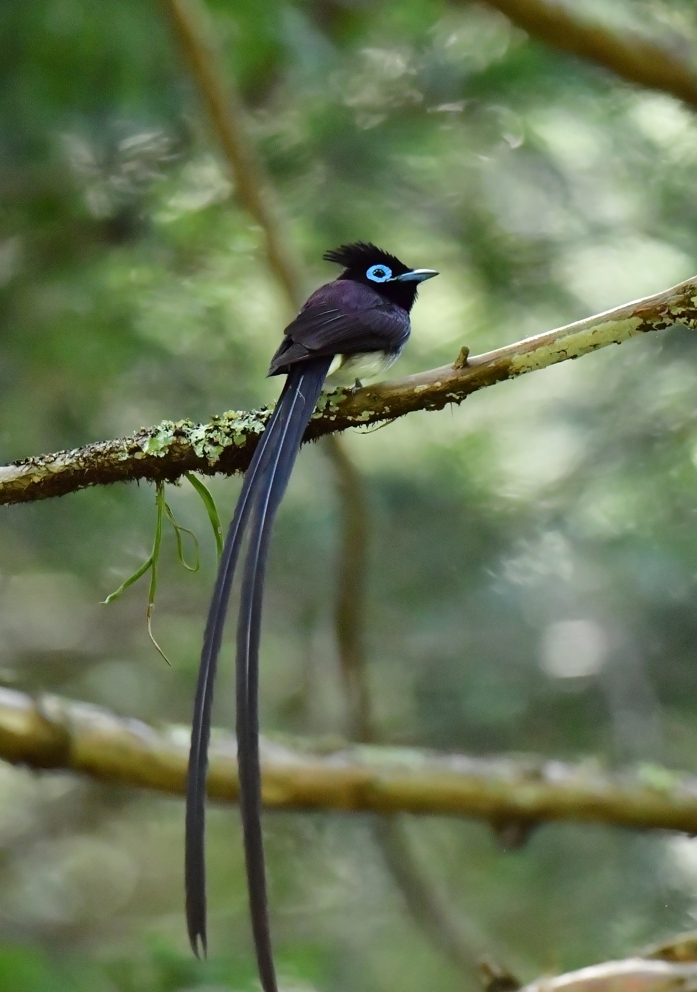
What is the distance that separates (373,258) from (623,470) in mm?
1330

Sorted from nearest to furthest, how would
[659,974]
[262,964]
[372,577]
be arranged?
1. [262,964]
2. [659,974]
3. [372,577]

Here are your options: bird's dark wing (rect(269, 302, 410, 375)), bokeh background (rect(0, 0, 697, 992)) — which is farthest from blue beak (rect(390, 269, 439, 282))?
bokeh background (rect(0, 0, 697, 992))

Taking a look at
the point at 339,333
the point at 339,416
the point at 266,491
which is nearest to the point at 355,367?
the point at 339,333

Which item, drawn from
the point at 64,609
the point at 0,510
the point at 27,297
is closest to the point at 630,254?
the point at 27,297

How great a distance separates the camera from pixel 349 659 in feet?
11.7

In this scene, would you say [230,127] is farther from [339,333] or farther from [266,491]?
[266,491]

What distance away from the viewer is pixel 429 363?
3699 millimetres

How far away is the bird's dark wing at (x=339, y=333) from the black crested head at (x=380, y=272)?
24 centimetres

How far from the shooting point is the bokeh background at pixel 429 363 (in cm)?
354

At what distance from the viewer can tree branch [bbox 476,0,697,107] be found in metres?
3.23

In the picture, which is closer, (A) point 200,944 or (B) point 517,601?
(A) point 200,944

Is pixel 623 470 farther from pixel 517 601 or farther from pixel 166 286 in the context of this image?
pixel 166 286

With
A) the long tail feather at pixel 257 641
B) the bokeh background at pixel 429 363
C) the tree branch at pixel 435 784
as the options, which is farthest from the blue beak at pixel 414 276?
the tree branch at pixel 435 784

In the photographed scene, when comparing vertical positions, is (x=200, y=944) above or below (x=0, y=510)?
below
